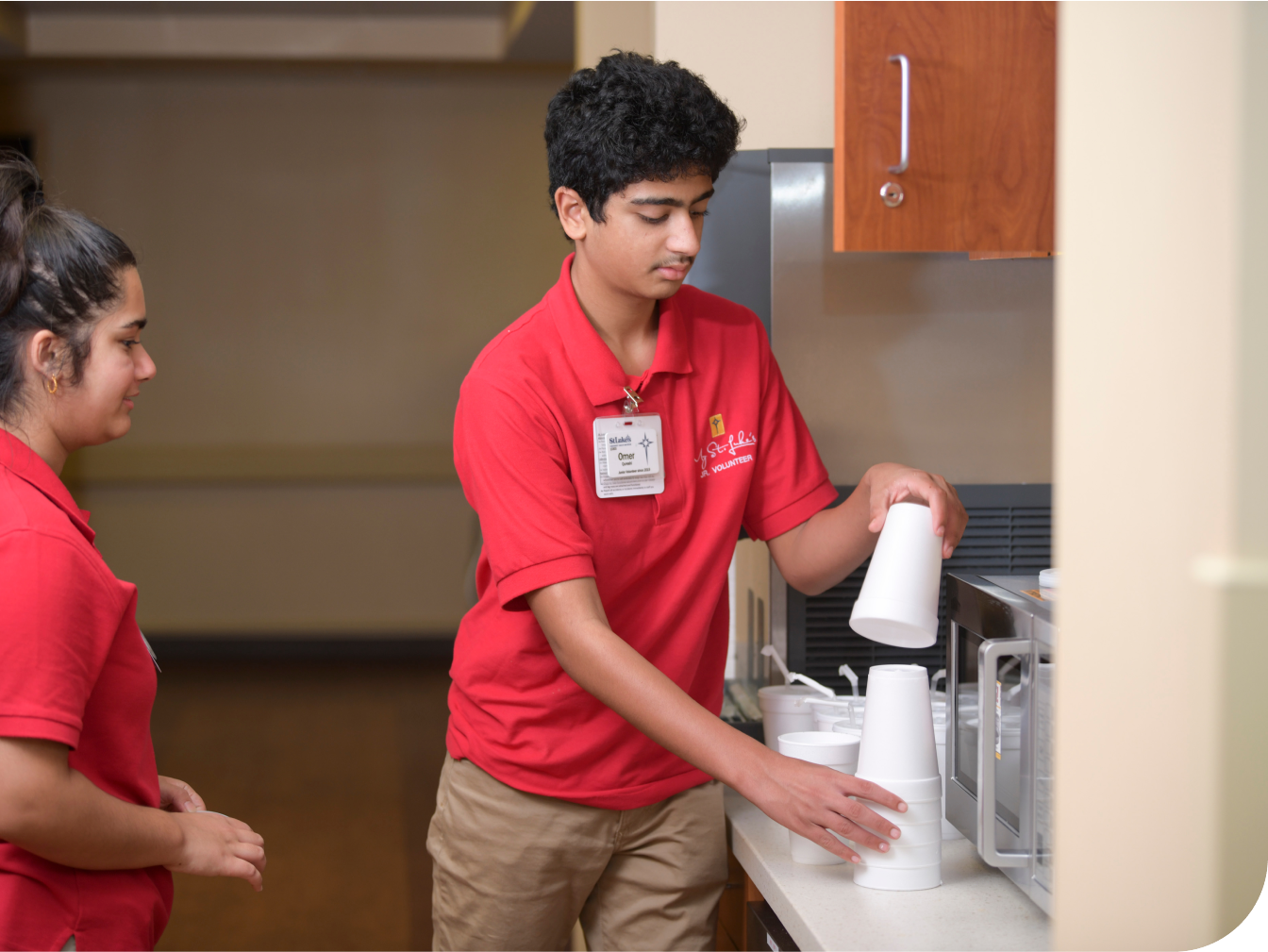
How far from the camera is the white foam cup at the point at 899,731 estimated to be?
1097 mm

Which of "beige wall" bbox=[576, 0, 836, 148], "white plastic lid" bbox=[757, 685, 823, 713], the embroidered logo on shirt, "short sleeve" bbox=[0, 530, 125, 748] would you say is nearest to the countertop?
"white plastic lid" bbox=[757, 685, 823, 713]

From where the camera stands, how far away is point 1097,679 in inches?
22.7

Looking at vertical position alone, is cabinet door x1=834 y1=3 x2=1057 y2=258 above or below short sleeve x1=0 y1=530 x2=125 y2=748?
above

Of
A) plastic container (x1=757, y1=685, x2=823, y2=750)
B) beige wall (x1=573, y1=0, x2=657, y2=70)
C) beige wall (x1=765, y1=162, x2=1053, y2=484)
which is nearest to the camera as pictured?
plastic container (x1=757, y1=685, x2=823, y2=750)

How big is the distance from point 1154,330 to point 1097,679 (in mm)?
181

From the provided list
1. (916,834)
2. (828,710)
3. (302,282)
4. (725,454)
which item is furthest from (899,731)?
(302,282)

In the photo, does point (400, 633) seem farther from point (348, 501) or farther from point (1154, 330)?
point (1154, 330)

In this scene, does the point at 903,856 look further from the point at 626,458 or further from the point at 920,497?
the point at 626,458

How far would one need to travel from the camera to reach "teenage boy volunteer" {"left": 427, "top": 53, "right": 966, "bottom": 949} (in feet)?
3.96

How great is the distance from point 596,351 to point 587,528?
211 mm

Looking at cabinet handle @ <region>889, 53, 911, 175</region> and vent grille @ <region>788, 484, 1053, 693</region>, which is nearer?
cabinet handle @ <region>889, 53, 911, 175</region>

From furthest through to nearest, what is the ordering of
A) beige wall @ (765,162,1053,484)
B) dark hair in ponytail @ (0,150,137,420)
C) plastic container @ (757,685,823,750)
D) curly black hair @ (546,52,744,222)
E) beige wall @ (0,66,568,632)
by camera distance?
1. beige wall @ (0,66,568,632)
2. beige wall @ (765,162,1053,484)
3. plastic container @ (757,685,823,750)
4. curly black hair @ (546,52,744,222)
5. dark hair in ponytail @ (0,150,137,420)

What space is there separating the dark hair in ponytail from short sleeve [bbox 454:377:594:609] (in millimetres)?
390

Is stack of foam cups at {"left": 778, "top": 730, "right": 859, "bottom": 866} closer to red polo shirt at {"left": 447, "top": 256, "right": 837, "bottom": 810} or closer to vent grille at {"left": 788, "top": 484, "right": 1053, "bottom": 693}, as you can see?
red polo shirt at {"left": 447, "top": 256, "right": 837, "bottom": 810}
